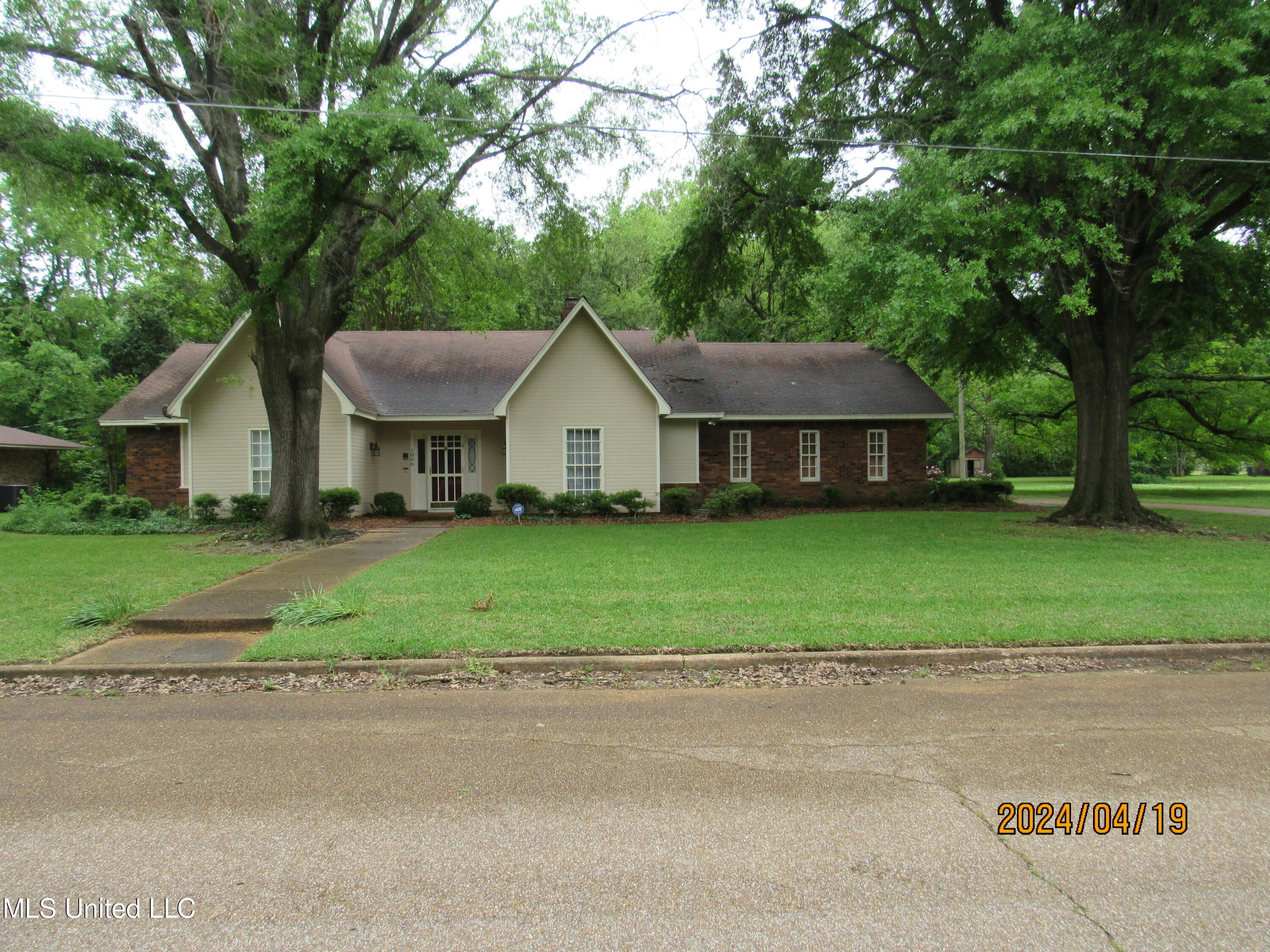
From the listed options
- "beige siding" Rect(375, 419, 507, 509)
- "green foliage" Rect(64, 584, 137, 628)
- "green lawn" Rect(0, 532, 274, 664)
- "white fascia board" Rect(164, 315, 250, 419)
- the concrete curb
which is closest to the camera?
the concrete curb

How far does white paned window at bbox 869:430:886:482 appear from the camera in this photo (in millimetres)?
22438

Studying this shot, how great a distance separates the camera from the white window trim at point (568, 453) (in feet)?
64.1

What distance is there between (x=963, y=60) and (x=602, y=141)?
6979mm

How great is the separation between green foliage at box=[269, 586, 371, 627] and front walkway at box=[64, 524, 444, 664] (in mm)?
210

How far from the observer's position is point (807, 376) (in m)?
23.7

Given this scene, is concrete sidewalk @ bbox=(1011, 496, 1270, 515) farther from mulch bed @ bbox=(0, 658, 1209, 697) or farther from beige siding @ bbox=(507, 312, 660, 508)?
mulch bed @ bbox=(0, 658, 1209, 697)

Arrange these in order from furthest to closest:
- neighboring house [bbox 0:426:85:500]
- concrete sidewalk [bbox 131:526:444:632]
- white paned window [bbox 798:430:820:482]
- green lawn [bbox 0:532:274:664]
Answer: neighboring house [bbox 0:426:85:500] → white paned window [bbox 798:430:820:482] → concrete sidewalk [bbox 131:526:444:632] → green lawn [bbox 0:532:274:664]

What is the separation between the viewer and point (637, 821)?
3.66m

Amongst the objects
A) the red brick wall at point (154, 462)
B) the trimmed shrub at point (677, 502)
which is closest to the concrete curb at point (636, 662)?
the trimmed shrub at point (677, 502)

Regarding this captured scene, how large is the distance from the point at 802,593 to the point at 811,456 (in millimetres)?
13993

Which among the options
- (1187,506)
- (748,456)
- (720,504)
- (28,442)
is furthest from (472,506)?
(1187,506)

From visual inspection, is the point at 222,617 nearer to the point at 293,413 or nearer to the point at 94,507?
the point at 293,413

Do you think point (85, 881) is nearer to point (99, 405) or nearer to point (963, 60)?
point (963, 60)

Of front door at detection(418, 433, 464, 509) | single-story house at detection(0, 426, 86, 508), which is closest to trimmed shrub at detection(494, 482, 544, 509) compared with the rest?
front door at detection(418, 433, 464, 509)
